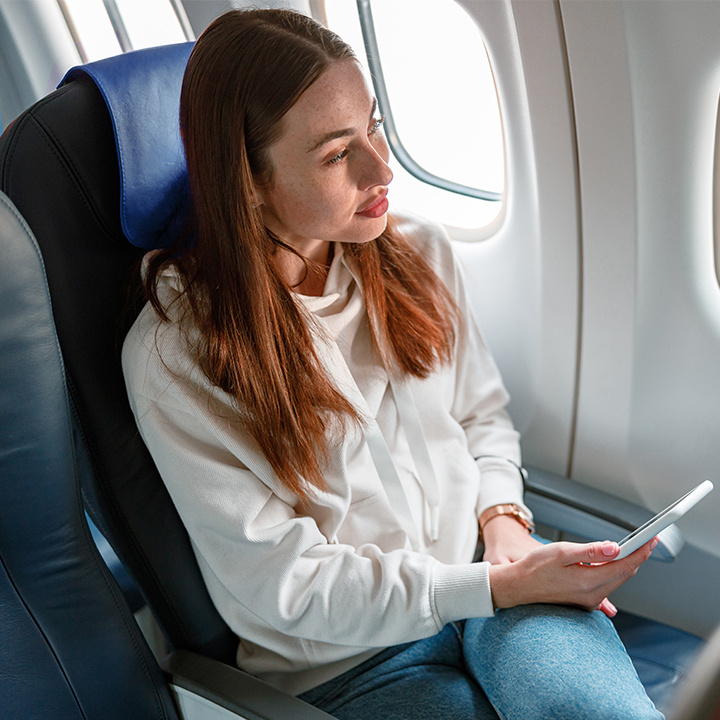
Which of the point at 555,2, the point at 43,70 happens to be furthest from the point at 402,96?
the point at 43,70

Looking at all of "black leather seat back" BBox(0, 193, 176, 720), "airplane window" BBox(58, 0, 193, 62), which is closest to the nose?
"black leather seat back" BBox(0, 193, 176, 720)

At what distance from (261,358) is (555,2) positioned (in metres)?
0.74

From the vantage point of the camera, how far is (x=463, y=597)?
113 cm

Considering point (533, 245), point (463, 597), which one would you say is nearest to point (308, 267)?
point (533, 245)

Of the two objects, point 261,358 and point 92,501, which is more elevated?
Result: point 261,358

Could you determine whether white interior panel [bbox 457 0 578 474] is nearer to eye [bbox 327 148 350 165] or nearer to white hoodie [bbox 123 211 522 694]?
white hoodie [bbox 123 211 522 694]

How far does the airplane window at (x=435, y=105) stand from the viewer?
167cm

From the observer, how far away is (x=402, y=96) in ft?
6.15

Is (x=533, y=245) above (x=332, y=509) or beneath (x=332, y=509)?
above

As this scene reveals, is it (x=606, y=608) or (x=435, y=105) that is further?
(x=435, y=105)

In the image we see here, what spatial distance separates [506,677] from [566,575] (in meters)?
0.17

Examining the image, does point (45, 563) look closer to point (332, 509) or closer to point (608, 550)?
point (332, 509)

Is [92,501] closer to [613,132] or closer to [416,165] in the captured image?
[613,132]

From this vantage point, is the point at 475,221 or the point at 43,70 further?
the point at 43,70
